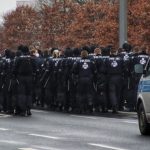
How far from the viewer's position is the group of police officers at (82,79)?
875 inches

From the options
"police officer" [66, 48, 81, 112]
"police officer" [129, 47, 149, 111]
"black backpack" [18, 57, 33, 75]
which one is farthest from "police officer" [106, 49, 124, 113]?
"black backpack" [18, 57, 33, 75]

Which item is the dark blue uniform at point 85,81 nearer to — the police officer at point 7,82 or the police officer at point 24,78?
the police officer at point 24,78

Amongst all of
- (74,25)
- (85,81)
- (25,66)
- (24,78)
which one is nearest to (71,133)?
(25,66)

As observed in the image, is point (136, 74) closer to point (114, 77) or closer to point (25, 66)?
point (114, 77)

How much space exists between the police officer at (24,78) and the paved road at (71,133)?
0.46m

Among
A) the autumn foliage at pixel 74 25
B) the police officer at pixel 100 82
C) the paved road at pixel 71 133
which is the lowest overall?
the paved road at pixel 71 133

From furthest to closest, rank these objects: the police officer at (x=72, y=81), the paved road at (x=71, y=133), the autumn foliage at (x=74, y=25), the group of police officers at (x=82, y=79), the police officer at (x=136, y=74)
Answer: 1. the autumn foliage at (x=74, y=25)
2. the police officer at (x=72, y=81)
3. the group of police officers at (x=82, y=79)
4. the police officer at (x=136, y=74)
5. the paved road at (x=71, y=133)

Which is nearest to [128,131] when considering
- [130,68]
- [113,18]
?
[130,68]

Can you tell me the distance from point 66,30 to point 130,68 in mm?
46874

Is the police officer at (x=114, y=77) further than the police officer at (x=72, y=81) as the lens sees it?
No

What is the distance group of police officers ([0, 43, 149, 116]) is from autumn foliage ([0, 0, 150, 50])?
2827 cm

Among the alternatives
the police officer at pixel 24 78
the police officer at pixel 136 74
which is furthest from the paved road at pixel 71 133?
the police officer at pixel 136 74

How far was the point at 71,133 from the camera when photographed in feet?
53.2

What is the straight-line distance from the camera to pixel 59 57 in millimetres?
24219
